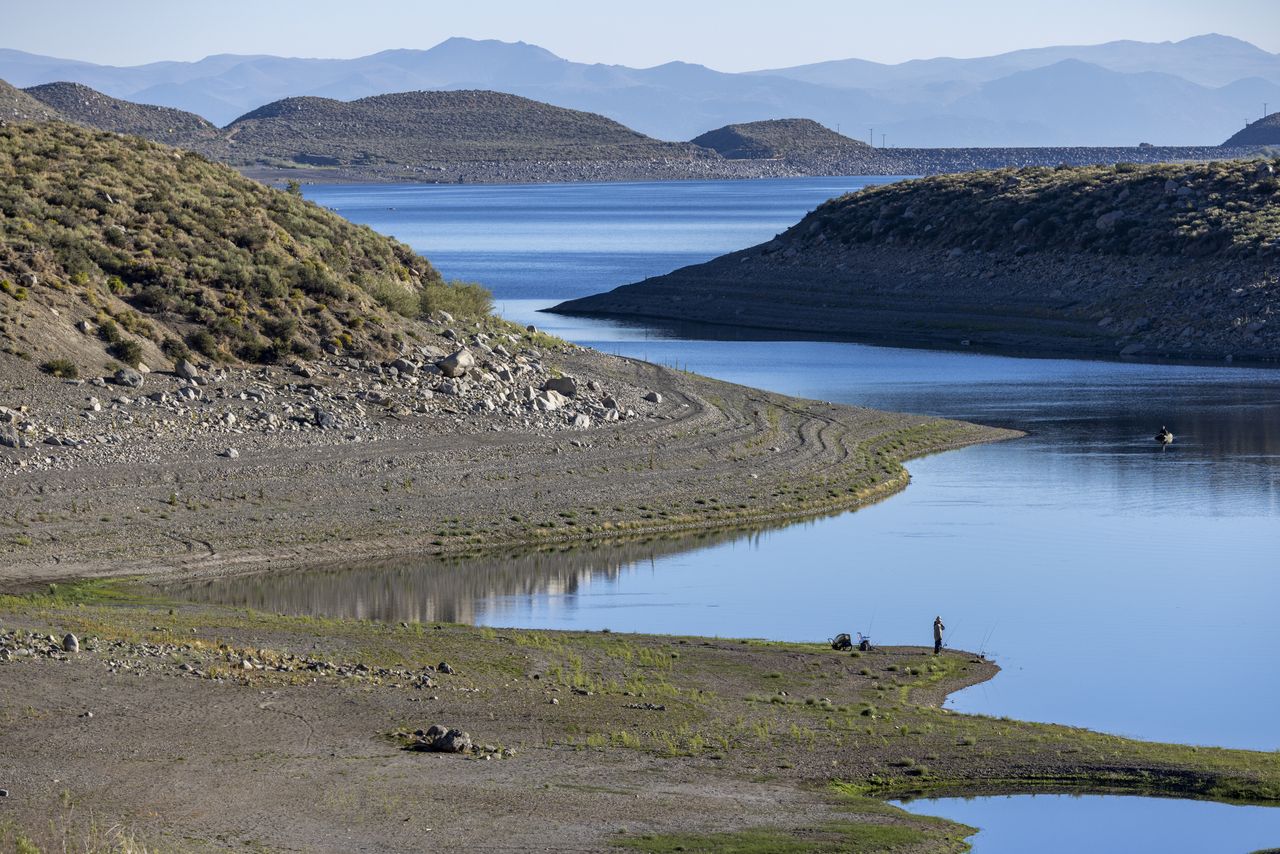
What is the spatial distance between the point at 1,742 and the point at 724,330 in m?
75.6

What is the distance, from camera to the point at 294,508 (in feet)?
127

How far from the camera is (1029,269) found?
92.5 meters

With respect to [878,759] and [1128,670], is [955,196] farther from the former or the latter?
[878,759]

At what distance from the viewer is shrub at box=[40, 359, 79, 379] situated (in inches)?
1718

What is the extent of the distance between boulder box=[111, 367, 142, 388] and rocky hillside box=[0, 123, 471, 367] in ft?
2.95

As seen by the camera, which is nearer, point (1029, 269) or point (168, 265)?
point (168, 265)

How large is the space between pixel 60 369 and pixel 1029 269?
198ft

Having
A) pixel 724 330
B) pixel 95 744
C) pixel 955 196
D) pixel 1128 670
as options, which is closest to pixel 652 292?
pixel 724 330

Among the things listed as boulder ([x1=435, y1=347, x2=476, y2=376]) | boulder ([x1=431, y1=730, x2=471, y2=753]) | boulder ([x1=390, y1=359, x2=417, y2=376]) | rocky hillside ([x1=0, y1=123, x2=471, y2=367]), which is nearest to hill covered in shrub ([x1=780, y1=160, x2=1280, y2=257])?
rocky hillside ([x1=0, y1=123, x2=471, y2=367])

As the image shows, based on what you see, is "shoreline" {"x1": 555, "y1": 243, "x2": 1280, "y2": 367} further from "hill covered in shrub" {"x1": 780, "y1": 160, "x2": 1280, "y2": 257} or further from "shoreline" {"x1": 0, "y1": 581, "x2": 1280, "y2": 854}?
"shoreline" {"x1": 0, "y1": 581, "x2": 1280, "y2": 854}

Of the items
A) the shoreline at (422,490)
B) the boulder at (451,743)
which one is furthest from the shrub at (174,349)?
the boulder at (451,743)

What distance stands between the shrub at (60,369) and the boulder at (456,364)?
34.4 ft

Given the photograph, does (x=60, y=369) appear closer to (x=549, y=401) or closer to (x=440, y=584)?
(x=549, y=401)

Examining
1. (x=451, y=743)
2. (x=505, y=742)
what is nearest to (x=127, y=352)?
(x=505, y=742)
